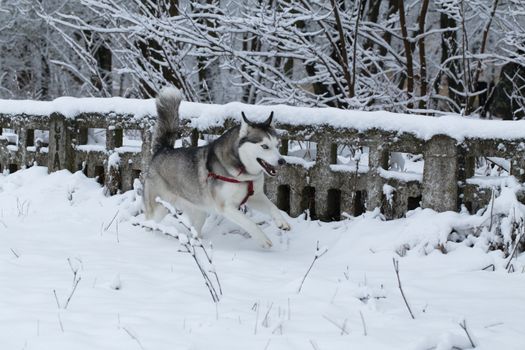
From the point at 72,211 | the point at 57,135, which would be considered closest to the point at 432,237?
the point at 72,211

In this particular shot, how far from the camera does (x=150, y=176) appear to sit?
26.4 feet

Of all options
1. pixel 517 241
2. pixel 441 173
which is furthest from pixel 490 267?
pixel 441 173

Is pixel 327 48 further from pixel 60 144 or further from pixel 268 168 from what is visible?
pixel 268 168

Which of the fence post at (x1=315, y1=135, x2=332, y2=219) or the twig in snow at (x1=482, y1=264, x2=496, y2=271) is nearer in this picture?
the twig in snow at (x1=482, y1=264, x2=496, y2=271)

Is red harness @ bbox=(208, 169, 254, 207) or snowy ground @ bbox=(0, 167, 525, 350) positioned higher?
red harness @ bbox=(208, 169, 254, 207)

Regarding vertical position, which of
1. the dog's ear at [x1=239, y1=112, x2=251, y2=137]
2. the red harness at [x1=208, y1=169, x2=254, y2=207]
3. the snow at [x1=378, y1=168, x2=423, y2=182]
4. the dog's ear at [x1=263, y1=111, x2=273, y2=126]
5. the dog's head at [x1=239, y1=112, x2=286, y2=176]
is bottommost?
the red harness at [x1=208, y1=169, x2=254, y2=207]

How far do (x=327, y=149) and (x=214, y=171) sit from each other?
1103mm

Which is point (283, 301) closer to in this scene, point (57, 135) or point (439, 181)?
point (439, 181)

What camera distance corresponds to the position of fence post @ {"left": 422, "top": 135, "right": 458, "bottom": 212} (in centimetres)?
680

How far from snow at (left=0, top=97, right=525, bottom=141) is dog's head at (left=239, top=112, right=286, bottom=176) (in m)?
0.61

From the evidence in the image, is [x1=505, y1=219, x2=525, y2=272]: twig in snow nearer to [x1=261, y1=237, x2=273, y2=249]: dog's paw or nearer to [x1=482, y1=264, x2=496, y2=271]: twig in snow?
[x1=482, y1=264, x2=496, y2=271]: twig in snow

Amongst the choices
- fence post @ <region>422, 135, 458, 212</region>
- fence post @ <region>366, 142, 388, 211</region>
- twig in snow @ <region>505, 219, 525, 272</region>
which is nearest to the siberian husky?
fence post @ <region>366, 142, 388, 211</region>

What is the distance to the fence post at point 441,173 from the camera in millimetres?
6797

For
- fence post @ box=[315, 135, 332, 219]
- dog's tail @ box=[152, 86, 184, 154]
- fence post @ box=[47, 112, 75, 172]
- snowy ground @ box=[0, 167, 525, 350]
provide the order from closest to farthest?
snowy ground @ box=[0, 167, 525, 350] < fence post @ box=[315, 135, 332, 219] < dog's tail @ box=[152, 86, 184, 154] < fence post @ box=[47, 112, 75, 172]
